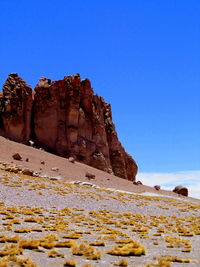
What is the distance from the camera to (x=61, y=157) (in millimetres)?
77000

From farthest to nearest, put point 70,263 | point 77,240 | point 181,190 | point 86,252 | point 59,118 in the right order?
point 181,190
point 59,118
point 77,240
point 86,252
point 70,263

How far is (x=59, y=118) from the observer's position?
83.5 metres

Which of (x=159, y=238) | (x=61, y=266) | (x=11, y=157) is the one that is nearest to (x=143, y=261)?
(x=61, y=266)

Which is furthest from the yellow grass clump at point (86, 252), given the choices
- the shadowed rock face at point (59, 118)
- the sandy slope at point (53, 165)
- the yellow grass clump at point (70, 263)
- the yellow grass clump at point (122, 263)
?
the shadowed rock face at point (59, 118)

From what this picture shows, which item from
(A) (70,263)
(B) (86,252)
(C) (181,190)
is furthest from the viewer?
(C) (181,190)

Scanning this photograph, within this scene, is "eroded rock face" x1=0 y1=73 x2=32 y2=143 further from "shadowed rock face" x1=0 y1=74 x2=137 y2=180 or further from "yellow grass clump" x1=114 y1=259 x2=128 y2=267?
"yellow grass clump" x1=114 y1=259 x2=128 y2=267

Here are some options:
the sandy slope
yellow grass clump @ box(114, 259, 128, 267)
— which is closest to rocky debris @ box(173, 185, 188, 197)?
the sandy slope

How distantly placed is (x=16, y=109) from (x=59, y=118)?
35.7ft

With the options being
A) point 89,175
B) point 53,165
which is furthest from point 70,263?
point 89,175

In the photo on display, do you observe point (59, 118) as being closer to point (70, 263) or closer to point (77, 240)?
point (77, 240)

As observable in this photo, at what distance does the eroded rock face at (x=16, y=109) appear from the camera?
248 feet

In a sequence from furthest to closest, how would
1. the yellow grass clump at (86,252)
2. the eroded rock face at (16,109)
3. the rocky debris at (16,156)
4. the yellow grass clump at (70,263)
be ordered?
the eroded rock face at (16,109), the rocky debris at (16,156), the yellow grass clump at (86,252), the yellow grass clump at (70,263)

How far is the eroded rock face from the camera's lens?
75.6 metres

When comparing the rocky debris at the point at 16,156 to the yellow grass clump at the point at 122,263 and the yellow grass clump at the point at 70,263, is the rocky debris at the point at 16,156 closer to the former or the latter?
the yellow grass clump at the point at 70,263
